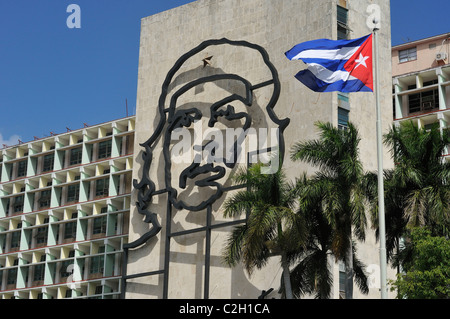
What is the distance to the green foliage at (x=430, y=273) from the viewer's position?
30.0m

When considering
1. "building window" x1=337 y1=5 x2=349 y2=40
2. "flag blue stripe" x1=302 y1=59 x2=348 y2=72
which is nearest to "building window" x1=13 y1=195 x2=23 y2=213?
"building window" x1=337 y1=5 x2=349 y2=40

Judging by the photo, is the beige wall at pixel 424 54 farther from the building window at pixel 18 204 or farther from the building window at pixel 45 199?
the building window at pixel 18 204

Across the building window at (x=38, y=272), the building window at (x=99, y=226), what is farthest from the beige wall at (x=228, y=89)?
the building window at (x=38, y=272)

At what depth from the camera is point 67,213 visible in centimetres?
7631

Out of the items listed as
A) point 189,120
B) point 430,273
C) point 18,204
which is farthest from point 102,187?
point 430,273

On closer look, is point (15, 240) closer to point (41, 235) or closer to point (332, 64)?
point (41, 235)

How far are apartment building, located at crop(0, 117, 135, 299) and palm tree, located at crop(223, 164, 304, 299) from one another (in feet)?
120

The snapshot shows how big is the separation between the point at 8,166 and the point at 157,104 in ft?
120

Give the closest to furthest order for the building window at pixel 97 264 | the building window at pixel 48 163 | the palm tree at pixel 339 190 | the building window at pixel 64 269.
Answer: the palm tree at pixel 339 190 → the building window at pixel 97 264 → the building window at pixel 64 269 → the building window at pixel 48 163

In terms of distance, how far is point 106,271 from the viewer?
235 ft

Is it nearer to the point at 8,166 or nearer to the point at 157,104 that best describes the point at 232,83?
the point at 157,104

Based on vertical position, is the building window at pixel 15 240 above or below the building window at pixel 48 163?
below

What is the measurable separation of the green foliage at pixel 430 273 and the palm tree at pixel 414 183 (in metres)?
2.12
